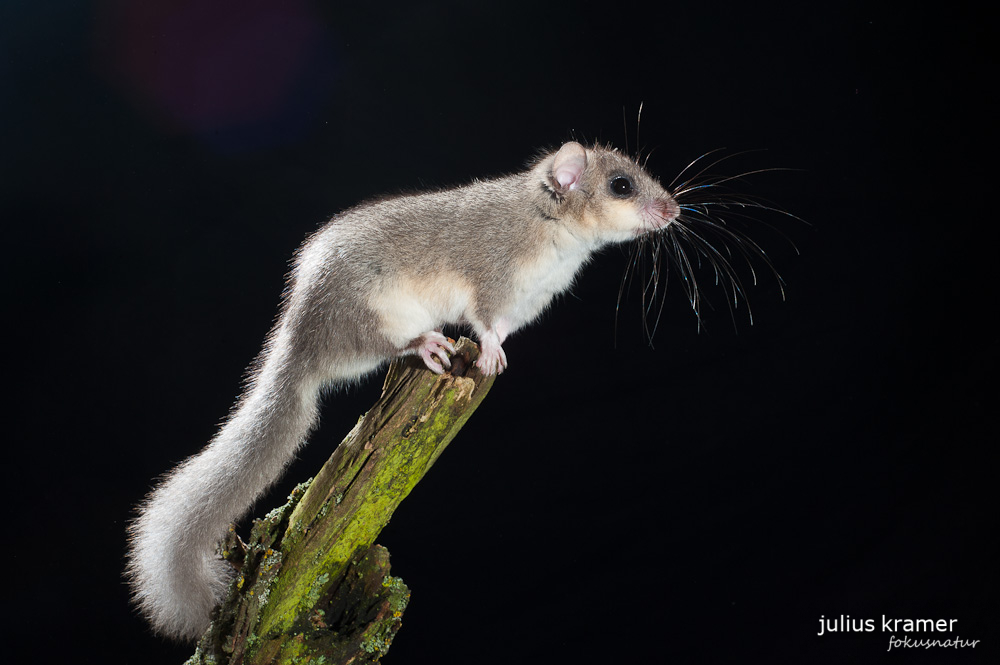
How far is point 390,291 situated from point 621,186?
103 centimetres

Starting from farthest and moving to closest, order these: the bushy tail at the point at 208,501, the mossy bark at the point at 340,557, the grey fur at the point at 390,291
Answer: the grey fur at the point at 390,291 < the bushy tail at the point at 208,501 < the mossy bark at the point at 340,557

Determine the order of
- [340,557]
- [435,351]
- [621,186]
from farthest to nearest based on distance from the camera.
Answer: [621,186], [435,351], [340,557]

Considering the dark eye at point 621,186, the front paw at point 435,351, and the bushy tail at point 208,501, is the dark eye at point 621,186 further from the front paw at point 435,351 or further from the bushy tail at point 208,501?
the bushy tail at point 208,501

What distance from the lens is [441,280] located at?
10.6 ft

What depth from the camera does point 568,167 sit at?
3117 millimetres

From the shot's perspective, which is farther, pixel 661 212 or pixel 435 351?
pixel 661 212

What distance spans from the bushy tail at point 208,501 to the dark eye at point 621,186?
149 centimetres

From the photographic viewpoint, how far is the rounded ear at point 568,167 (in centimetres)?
309

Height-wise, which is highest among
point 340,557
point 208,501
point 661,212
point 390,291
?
point 661,212

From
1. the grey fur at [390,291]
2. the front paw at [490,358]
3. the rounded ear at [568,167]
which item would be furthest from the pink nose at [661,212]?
the front paw at [490,358]

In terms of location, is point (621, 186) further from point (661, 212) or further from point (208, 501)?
point (208, 501)

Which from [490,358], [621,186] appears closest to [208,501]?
[490,358]

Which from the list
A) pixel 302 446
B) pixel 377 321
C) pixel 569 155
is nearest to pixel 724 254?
pixel 569 155

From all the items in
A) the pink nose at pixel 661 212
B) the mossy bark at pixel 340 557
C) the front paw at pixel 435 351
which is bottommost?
the mossy bark at pixel 340 557
